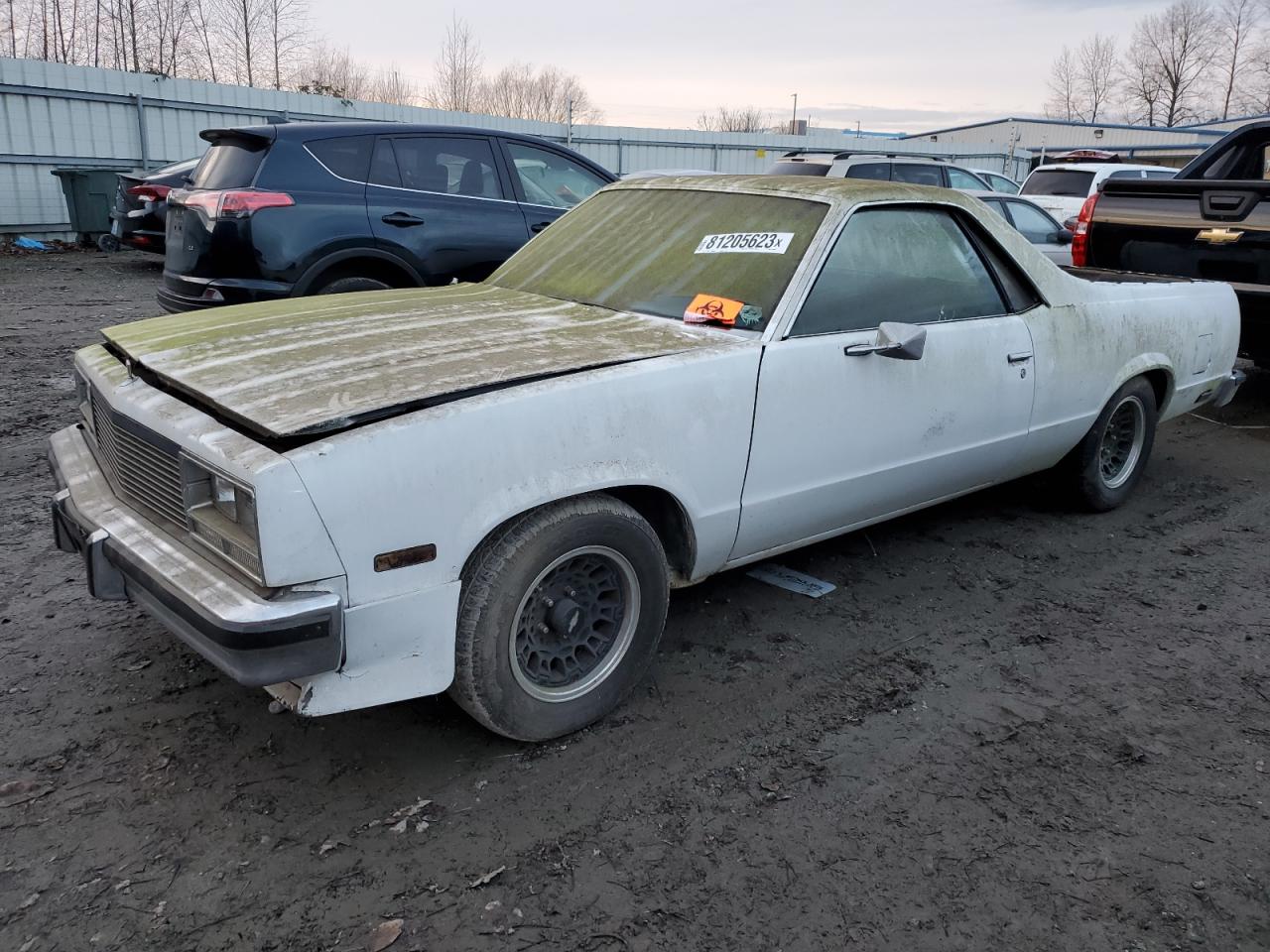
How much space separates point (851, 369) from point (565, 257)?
4.41ft

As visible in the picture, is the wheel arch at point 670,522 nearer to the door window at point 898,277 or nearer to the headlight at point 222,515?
the door window at point 898,277

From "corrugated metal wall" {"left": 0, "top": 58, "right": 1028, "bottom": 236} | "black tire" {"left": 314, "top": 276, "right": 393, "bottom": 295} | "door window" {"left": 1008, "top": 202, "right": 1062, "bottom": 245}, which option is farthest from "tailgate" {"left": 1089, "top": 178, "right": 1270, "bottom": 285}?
"corrugated metal wall" {"left": 0, "top": 58, "right": 1028, "bottom": 236}

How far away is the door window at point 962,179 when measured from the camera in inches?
463

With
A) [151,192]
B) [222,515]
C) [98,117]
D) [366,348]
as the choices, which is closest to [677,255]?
[366,348]

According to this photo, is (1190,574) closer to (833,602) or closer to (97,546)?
(833,602)

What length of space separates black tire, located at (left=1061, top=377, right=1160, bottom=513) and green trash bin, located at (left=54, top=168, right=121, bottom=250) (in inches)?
536

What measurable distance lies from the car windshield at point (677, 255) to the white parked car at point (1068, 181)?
33.9 ft

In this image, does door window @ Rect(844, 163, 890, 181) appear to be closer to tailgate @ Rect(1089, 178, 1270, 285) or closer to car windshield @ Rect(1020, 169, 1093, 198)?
car windshield @ Rect(1020, 169, 1093, 198)

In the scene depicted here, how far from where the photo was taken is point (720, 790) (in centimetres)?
260

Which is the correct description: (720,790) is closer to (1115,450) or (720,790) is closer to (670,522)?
(670,522)

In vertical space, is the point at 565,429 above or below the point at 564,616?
above

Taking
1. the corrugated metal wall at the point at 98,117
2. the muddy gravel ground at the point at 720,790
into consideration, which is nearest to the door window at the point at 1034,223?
the muddy gravel ground at the point at 720,790

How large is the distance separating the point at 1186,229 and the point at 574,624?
530 cm

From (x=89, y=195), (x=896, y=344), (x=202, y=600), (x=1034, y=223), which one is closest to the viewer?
(x=202, y=600)
